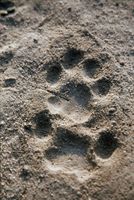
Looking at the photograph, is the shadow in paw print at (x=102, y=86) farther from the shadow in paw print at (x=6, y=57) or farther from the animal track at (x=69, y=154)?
the shadow in paw print at (x=6, y=57)

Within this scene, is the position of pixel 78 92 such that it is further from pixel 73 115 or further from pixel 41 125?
pixel 41 125

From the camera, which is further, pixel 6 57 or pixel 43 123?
pixel 6 57

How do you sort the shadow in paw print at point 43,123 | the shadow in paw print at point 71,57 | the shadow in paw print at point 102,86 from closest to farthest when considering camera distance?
1. the shadow in paw print at point 43,123
2. the shadow in paw print at point 102,86
3. the shadow in paw print at point 71,57

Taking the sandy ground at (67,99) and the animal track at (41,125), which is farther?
the animal track at (41,125)

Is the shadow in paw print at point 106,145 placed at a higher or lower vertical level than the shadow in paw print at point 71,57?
lower

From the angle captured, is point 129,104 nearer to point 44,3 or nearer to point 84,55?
point 84,55

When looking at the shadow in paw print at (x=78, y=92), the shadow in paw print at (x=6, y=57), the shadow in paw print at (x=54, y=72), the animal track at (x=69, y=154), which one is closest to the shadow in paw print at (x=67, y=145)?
the animal track at (x=69, y=154)

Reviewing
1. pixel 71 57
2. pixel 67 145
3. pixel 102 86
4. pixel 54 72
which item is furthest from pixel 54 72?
pixel 67 145
